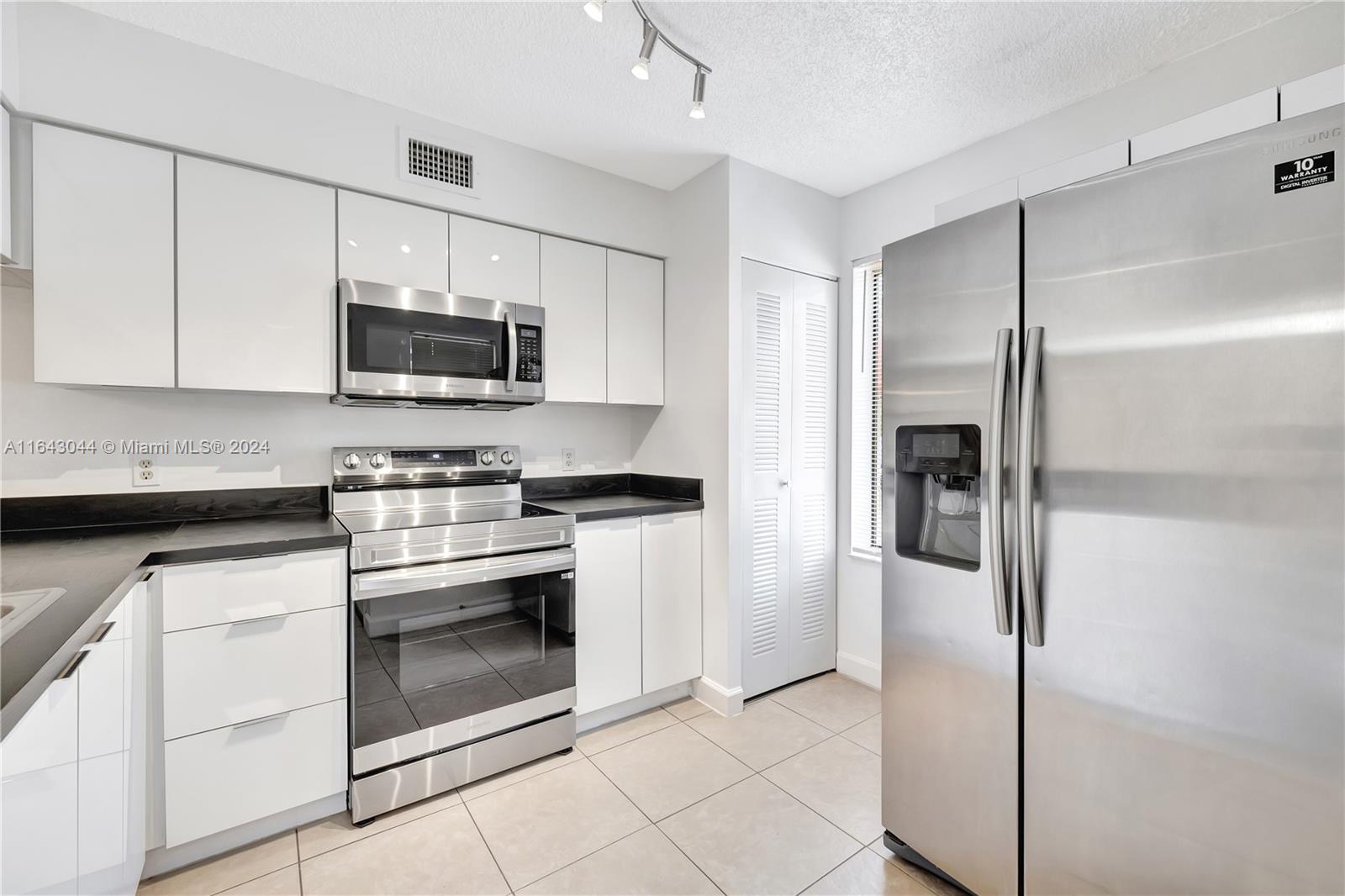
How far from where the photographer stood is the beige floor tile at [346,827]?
180 centimetres

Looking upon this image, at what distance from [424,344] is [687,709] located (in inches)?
79.9

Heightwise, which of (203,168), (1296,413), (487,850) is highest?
(203,168)

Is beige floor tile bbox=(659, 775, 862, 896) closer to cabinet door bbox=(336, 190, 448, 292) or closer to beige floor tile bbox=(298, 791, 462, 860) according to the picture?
beige floor tile bbox=(298, 791, 462, 860)

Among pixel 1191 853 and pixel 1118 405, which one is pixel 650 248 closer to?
pixel 1118 405

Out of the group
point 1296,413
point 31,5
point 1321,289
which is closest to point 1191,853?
point 1296,413

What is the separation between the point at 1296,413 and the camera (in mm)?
1051

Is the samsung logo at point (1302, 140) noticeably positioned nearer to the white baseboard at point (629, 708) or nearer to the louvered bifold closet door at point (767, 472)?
the louvered bifold closet door at point (767, 472)

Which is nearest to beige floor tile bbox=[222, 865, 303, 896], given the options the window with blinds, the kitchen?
the kitchen

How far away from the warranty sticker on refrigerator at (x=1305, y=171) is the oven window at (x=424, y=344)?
2284 millimetres

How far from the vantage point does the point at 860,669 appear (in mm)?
3025

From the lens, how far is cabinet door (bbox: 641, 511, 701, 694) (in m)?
2.62

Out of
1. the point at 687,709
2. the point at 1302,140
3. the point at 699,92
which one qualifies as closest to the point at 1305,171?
the point at 1302,140

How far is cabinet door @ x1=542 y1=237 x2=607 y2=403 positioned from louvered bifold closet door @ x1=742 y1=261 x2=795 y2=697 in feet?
2.32

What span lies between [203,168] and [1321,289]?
295 cm
